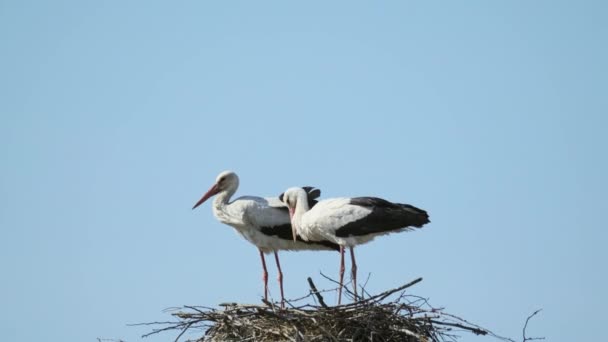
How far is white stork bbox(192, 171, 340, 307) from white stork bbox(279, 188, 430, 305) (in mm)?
644

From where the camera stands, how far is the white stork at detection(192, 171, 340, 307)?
1686 centimetres

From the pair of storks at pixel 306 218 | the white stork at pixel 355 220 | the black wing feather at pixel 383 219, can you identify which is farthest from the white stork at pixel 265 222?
the black wing feather at pixel 383 219

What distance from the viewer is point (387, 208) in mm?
15578

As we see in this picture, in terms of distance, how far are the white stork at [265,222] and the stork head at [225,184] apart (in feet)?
0.48

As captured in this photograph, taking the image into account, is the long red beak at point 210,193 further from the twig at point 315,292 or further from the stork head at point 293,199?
the twig at point 315,292

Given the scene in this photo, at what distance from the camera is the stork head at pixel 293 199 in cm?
1639

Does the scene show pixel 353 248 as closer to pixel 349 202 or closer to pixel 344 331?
pixel 349 202

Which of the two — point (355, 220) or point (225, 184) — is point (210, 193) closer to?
point (225, 184)

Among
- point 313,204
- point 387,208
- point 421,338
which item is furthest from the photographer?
point 313,204

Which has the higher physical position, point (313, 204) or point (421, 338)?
point (313, 204)

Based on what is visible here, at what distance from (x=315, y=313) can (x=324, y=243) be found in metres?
3.31

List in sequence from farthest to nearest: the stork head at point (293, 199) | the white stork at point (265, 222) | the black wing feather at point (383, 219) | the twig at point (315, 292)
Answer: the white stork at point (265, 222), the stork head at point (293, 199), the black wing feather at point (383, 219), the twig at point (315, 292)

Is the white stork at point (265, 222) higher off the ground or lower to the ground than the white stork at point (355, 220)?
higher

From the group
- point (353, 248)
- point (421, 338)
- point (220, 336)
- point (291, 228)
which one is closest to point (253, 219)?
point (291, 228)
